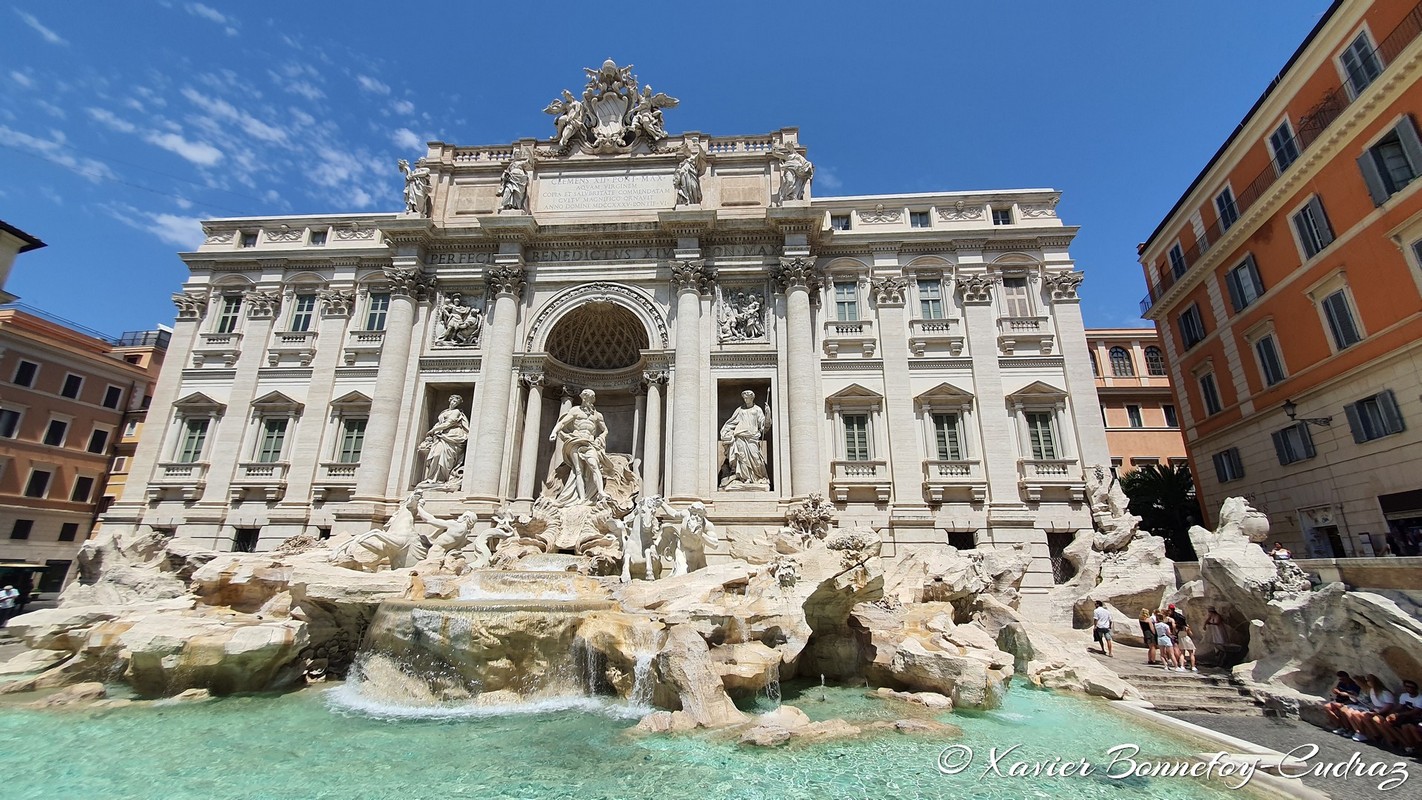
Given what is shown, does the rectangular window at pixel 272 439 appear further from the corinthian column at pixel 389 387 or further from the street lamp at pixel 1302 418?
the street lamp at pixel 1302 418

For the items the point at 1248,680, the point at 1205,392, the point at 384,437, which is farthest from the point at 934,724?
the point at 1205,392

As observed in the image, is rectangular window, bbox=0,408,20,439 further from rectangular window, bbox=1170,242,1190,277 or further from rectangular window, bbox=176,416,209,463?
rectangular window, bbox=1170,242,1190,277

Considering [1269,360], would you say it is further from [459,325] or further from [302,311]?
[302,311]

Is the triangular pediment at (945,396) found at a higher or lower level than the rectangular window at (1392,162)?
lower

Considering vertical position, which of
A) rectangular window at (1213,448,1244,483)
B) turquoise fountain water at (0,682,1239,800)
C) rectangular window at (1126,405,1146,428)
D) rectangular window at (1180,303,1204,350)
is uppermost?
rectangular window at (1180,303,1204,350)

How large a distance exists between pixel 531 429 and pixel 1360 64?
25726 mm

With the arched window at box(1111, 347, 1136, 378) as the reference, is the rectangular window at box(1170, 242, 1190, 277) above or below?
above

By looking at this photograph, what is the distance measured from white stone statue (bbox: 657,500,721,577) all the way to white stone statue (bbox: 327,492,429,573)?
6.18 meters

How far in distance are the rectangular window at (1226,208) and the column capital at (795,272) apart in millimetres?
14407

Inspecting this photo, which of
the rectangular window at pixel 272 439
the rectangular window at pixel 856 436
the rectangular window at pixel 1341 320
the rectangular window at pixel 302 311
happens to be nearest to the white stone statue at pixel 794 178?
the rectangular window at pixel 856 436

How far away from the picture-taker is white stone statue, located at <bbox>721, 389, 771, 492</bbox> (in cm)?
1939

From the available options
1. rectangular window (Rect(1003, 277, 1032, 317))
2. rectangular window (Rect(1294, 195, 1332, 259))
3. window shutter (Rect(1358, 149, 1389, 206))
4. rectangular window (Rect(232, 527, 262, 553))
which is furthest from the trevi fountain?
window shutter (Rect(1358, 149, 1389, 206))

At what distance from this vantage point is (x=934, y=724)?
333 inches

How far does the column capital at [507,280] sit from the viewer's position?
69.9 feet
